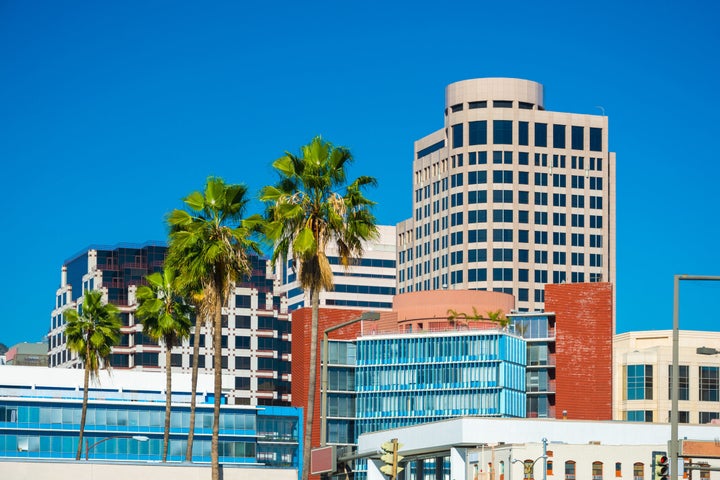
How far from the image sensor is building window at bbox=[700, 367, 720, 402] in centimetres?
15025

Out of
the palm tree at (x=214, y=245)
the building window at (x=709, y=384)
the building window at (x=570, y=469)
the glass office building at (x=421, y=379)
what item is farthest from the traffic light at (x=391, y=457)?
the building window at (x=709, y=384)

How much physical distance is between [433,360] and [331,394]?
11.9 m

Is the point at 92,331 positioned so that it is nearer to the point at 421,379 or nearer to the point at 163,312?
the point at 163,312

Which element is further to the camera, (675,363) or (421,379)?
(421,379)

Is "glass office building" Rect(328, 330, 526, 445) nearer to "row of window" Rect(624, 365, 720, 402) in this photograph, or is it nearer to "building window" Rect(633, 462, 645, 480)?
"row of window" Rect(624, 365, 720, 402)

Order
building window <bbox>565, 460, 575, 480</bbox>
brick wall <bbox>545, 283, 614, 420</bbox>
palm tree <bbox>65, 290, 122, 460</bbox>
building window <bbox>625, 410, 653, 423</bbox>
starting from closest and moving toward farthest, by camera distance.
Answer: building window <bbox>565, 460, 575, 480</bbox> < palm tree <bbox>65, 290, 122, 460</bbox> < building window <bbox>625, 410, 653, 423</bbox> < brick wall <bbox>545, 283, 614, 420</bbox>

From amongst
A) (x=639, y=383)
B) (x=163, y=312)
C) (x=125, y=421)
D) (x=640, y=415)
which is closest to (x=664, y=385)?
(x=639, y=383)

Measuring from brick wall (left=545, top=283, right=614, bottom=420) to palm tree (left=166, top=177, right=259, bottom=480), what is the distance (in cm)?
9571

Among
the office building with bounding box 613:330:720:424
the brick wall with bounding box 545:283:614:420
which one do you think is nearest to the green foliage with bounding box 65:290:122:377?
the brick wall with bounding box 545:283:614:420

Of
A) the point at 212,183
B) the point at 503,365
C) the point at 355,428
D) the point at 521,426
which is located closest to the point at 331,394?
the point at 355,428

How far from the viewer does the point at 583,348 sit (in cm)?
15612

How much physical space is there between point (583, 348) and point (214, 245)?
9975cm

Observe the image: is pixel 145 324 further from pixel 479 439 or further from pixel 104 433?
pixel 104 433

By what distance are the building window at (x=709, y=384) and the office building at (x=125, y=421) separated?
1783 inches
